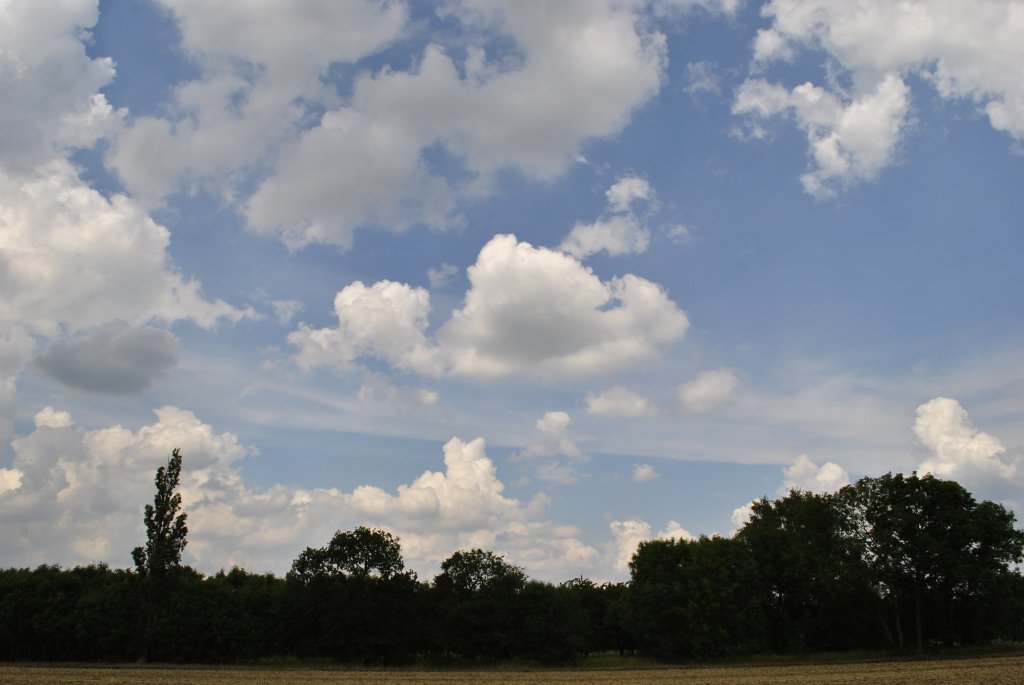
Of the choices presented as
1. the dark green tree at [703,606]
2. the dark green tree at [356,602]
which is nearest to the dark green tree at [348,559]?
the dark green tree at [356,602]

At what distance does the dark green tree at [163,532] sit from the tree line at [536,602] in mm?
122

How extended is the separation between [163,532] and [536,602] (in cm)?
3783

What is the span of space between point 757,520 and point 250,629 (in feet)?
214

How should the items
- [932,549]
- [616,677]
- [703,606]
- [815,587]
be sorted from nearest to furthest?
[616,677] → [932,549] → [703,606] → [815,587]

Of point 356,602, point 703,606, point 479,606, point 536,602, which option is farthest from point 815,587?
point 356,602

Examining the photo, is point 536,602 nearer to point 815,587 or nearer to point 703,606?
point 703,606

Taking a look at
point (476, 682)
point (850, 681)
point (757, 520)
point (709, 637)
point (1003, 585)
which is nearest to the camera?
point (850, 681)

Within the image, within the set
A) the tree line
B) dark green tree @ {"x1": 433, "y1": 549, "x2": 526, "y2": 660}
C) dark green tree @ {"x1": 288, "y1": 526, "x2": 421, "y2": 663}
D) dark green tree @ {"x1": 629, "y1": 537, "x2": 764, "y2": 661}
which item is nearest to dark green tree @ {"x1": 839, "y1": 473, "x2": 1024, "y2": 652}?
the tree line

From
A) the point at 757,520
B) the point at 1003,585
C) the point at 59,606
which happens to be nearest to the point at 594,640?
the point at 757,520

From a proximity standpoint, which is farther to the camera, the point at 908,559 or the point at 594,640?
the point at 594,640

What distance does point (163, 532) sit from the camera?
244 feet

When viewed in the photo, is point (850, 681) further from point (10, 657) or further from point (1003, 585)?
point (10, 657)

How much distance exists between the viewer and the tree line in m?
71.7

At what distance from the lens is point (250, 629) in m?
74.8
